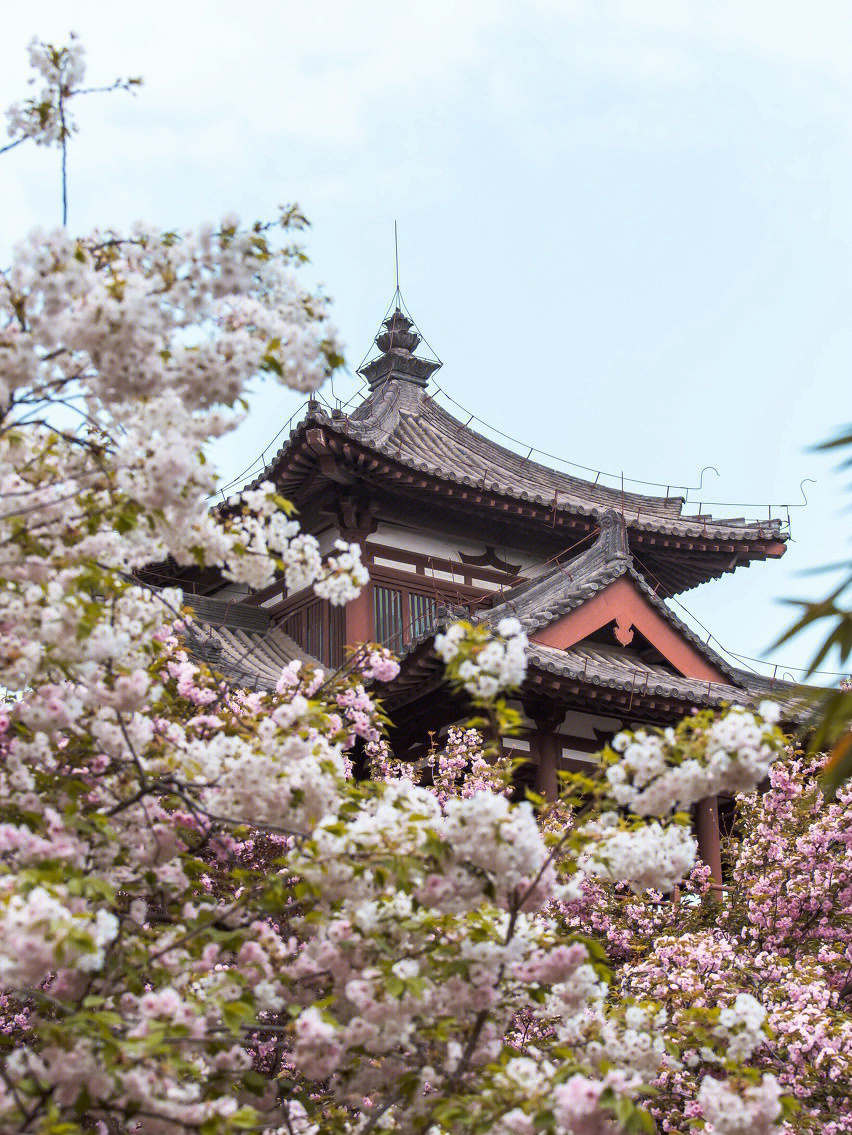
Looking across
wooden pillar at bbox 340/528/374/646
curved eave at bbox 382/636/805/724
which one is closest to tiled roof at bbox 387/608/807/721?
curved eave at bbox 382/636/805/724

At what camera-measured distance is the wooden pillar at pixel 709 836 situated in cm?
1391

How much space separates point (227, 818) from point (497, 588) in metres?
12.4

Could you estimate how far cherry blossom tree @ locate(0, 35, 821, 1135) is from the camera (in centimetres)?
468

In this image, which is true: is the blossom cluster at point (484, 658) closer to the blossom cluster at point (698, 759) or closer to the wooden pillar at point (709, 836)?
the blossom cluster at point (698, 759)

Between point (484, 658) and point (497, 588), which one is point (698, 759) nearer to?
point (484, 658)

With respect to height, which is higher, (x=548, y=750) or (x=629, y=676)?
(x=629, y=676)

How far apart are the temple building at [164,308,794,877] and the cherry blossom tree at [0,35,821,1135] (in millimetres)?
6308

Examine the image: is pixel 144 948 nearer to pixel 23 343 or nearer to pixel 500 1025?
pixel 500 1025

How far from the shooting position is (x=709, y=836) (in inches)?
556

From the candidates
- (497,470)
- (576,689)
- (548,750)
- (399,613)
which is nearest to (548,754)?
(548,750)

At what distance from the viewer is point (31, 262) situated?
15.9ft

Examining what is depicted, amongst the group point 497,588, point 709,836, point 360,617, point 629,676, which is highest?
point 497,588

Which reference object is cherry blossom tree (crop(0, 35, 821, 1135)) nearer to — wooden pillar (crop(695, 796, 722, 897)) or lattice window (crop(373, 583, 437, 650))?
wooden pillar (crop(695, 796, 722, 897))

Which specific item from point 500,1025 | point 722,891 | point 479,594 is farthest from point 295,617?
point 500,1025
